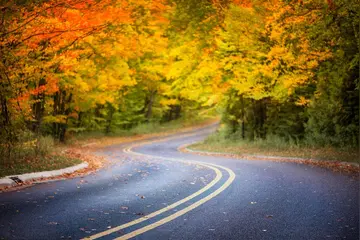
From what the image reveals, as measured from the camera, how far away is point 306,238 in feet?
19.2

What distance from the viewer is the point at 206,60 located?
24.2 metres

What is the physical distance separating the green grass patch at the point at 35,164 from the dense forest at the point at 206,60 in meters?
0.68

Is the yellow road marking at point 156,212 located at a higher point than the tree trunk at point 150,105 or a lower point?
lower

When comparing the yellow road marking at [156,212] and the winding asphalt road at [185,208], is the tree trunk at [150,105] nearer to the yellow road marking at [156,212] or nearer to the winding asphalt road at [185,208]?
the winding asphalt road at [185,208]

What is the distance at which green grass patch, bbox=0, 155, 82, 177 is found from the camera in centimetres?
1160

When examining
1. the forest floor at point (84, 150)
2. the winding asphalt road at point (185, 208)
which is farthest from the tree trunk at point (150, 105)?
the winding asphalt road at point (185, 208)

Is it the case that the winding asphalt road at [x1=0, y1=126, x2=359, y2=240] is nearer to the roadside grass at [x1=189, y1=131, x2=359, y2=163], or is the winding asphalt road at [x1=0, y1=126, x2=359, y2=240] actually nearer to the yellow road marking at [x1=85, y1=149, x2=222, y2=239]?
the yellow road marking at [x1=85, y1=149, x2=222, y2=239]

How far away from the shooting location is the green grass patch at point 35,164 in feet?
38.1

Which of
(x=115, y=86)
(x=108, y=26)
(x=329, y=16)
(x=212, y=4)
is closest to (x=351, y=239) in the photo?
(x=329, y=16)

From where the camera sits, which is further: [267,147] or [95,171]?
[267,147]

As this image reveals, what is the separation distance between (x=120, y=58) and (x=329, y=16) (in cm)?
1712

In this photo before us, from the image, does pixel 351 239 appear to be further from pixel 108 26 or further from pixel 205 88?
pixel 205 88

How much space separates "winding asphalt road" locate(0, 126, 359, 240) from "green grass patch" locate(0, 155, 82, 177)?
1.56 metres

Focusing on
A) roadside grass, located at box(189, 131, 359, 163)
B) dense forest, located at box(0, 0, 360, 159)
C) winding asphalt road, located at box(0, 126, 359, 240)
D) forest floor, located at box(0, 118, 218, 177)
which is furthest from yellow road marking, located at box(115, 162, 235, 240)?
roadside grass, located at box(189, 131, 359, 163)
